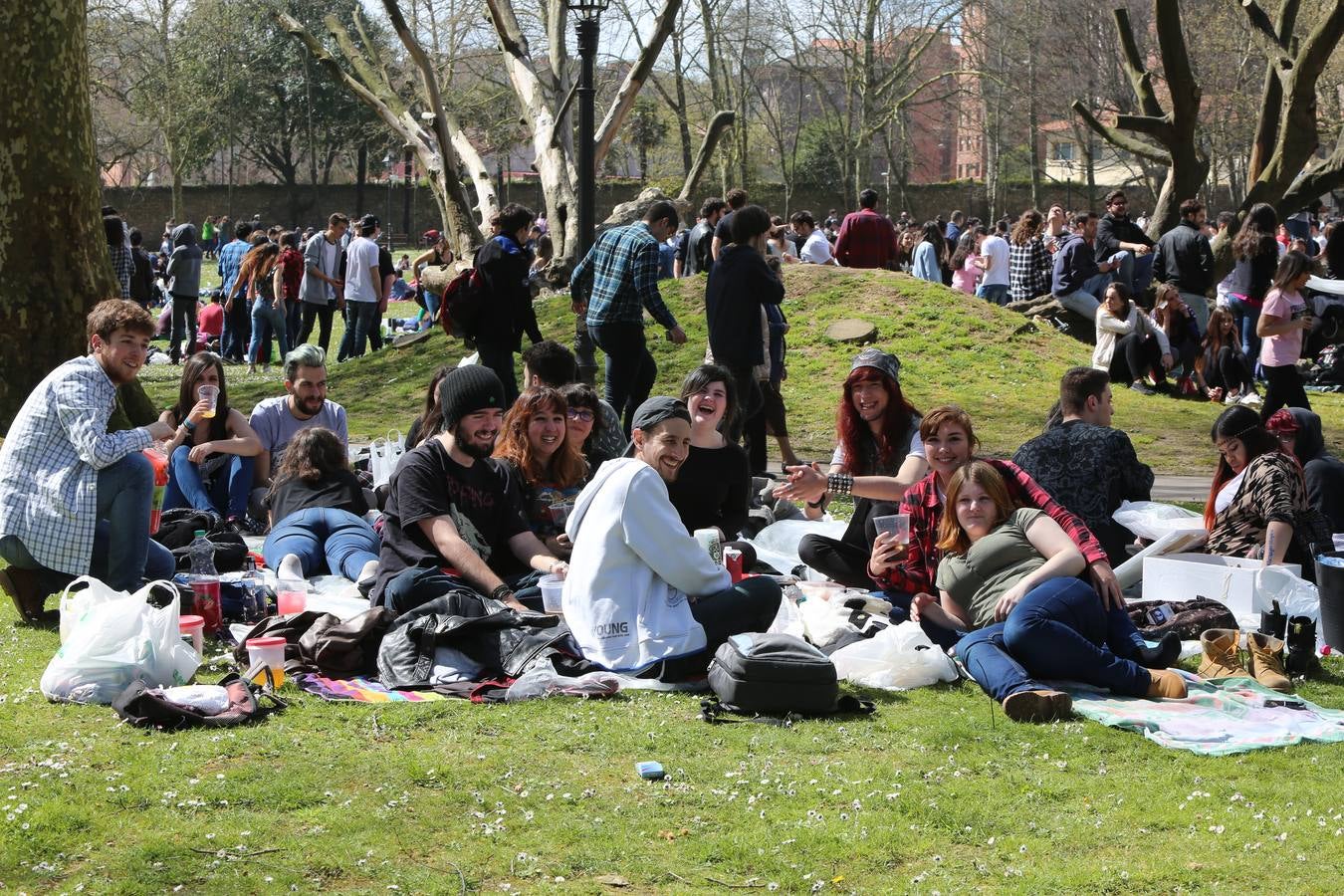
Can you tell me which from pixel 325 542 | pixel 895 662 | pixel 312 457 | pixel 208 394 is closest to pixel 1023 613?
pixel 895 662

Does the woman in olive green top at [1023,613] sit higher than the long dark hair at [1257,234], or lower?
lower

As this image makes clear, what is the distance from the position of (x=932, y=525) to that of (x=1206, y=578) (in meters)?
1.45

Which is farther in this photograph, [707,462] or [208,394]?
[707,462]

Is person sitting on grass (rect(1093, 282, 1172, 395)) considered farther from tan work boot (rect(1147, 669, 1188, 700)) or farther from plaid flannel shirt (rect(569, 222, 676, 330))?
tan work boot (rect(1147, 669, 1188, 700))

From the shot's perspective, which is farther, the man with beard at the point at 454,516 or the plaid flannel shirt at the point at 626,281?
the plaid flannel shirt at the point at 626,281

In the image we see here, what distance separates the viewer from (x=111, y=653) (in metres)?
5.41

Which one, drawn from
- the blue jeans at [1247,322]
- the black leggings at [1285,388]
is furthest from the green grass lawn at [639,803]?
the blue jeans at [1247,322]

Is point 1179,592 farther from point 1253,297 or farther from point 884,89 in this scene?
point 884,89

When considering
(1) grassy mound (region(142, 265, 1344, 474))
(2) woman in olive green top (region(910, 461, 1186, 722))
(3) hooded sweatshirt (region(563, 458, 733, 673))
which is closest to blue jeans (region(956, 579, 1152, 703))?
(2) woman in olive green top (region(910, 461, 1186, 722))

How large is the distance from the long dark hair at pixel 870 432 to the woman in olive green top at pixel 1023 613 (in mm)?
1112

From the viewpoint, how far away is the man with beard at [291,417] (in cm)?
866

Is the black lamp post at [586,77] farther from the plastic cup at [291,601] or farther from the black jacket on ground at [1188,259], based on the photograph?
the black jacket on ground at [1188,259]

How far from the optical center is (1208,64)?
1610 inches

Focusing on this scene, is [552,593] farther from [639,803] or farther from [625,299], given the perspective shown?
[625,299]
